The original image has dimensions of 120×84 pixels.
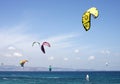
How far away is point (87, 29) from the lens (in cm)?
1552

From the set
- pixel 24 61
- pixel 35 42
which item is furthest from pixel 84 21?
pixel 24 61

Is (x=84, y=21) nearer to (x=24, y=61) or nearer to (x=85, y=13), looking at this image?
(x=85, y=13)

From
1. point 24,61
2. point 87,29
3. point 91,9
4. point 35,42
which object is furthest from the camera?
point 24,61

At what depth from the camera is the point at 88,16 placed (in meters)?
16.2

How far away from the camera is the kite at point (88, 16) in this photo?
15.8m

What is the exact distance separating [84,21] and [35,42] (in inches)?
261

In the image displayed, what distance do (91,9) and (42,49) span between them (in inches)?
306

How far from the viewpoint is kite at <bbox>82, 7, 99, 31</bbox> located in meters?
15.8

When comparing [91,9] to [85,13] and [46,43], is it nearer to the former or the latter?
[85,13]

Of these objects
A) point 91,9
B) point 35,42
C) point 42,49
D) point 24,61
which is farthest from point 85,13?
point 24,61

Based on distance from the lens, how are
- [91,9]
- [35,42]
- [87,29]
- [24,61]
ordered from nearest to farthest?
[87,29] < [91,9] < [35,42] < [24,61]

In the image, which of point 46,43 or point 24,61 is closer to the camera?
point 46,43

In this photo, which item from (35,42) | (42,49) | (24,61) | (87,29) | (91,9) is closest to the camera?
(87,29)

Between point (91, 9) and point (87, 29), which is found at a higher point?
point (91, 9)
